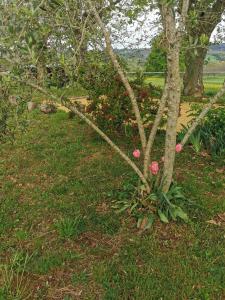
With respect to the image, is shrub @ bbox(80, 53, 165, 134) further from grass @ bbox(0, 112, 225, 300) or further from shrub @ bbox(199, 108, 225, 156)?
grass @ bbox(0, 112, 225, 300)

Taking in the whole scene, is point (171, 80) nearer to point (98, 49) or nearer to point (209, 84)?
point (98, 49)

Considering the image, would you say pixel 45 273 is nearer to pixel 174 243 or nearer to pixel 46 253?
pixel 46 253

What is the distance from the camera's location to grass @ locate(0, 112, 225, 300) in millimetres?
4309

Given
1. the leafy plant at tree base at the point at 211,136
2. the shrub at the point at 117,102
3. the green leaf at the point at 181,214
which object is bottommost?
the green leaf at the point at 181,214

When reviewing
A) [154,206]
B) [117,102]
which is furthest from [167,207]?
[117,102]

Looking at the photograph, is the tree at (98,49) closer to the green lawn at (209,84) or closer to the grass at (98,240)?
the grass at (98,240)

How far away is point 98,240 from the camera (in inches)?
203

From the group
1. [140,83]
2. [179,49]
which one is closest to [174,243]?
[179,49]

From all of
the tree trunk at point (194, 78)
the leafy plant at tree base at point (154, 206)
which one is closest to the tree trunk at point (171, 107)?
the leafy plant at tree base at point (154, 206)

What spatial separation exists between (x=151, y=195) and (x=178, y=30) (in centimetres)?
219

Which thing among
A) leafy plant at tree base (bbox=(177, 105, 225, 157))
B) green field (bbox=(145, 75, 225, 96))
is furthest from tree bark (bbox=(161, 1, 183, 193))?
green field (bbox=(145, 75, 225, 96))

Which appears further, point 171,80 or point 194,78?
point 194,78

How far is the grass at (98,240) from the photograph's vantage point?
4309 mm

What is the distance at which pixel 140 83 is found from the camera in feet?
30.3
